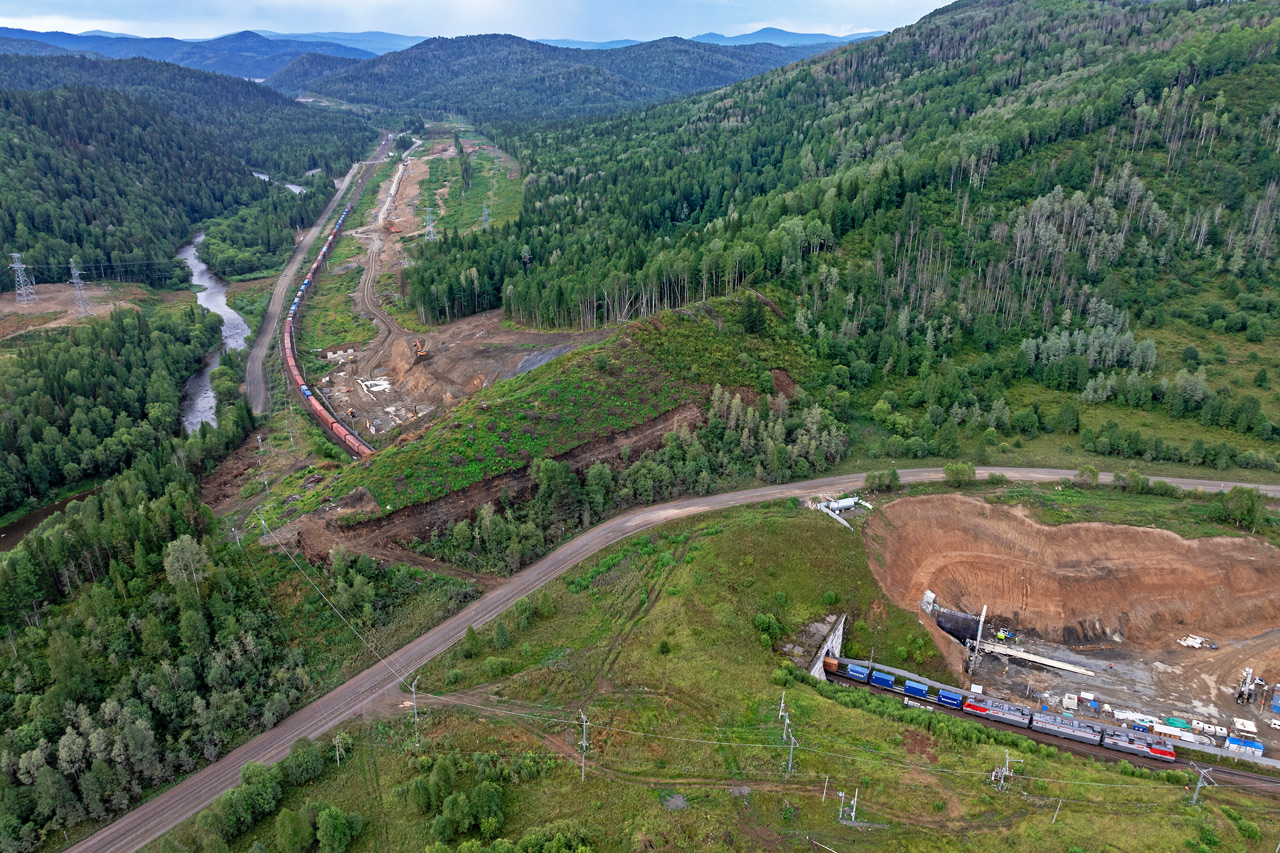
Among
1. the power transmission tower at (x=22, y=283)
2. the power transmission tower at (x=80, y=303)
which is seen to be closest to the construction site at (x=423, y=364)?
the power transmission tower at (x=80, y=303)

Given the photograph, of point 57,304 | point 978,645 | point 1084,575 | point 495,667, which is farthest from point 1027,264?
point 57,304

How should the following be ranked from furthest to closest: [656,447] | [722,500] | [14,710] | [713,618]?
[656,447]
[722,500]
[713,618]
[14,710]

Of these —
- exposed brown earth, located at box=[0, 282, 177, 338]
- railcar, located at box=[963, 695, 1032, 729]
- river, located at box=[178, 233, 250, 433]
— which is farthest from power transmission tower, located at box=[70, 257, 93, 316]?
railcar, located at box=[963, 695, 1032, 729]

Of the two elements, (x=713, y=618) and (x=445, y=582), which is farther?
(x=445, y=582)

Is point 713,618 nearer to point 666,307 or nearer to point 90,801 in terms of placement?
point 90,801

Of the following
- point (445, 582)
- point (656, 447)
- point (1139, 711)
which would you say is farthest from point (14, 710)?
point (1139, 711)

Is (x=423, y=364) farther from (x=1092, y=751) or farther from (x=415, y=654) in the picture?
(x=1092, y=751)
